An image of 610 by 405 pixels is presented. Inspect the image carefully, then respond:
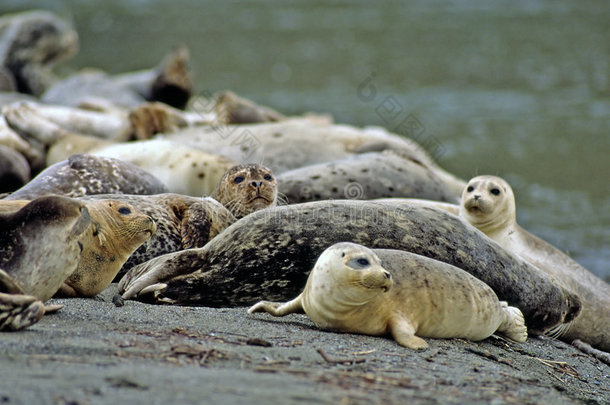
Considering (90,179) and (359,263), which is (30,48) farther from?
(359,263)

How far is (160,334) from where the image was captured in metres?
3.56

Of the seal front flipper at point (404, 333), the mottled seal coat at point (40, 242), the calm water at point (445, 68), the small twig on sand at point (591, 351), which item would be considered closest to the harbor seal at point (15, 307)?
the mottled seal coat at point (40, 242)

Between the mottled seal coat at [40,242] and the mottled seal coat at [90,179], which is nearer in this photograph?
the mottled seal coat at [40,242]

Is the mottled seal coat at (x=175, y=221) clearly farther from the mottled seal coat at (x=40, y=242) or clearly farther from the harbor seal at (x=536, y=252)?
the harbor seal at (x=536, y=252)

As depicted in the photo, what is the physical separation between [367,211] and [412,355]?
1.28 metres

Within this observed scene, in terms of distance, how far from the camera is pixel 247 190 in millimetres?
5758

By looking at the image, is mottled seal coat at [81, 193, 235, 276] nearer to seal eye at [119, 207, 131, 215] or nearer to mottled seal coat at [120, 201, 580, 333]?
mottled seal coat at [120, 201, 580, 333]

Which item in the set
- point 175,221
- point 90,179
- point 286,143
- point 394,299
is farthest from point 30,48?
point 394,299

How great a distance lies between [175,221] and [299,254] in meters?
1.04

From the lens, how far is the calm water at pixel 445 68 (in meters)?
14.0

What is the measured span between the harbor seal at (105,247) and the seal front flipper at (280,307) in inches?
23.9

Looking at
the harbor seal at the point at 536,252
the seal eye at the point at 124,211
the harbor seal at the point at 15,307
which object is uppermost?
the harbor seal at the point at 536,252

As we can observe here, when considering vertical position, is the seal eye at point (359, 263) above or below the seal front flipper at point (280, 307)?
above

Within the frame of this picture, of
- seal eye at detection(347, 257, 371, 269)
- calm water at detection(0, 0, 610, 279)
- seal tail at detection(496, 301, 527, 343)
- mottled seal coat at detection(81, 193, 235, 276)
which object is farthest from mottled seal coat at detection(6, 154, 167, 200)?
calm water at detection(0, 0, 610, 279)
